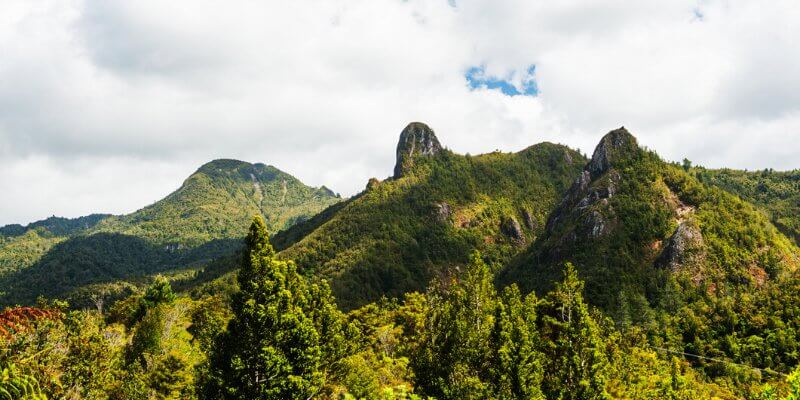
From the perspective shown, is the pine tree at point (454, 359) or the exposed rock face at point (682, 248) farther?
the exposed rock face at point (682, 248)

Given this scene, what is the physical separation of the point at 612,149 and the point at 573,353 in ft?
573

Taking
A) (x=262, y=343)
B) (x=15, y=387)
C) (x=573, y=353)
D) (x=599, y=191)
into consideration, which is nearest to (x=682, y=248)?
(x=599, y=191)

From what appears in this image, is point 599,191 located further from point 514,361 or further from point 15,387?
point 15,387

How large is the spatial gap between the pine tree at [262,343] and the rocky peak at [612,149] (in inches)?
7268

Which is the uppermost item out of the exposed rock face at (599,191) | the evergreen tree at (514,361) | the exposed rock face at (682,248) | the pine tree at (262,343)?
the exposed rock face at (599,191)

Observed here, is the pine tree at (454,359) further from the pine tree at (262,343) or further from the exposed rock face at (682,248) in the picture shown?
the exposed rock face at (682,248)

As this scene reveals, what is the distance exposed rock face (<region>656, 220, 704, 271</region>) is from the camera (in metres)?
136

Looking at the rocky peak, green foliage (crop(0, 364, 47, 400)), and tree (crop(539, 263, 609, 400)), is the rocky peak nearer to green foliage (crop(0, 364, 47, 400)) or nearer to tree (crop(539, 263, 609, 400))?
tree (crop(539, 263, 609, 400))

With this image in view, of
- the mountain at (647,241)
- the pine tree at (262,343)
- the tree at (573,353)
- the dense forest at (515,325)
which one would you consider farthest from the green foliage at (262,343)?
the mountain at (647,241)

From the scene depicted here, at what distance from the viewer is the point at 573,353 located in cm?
3897

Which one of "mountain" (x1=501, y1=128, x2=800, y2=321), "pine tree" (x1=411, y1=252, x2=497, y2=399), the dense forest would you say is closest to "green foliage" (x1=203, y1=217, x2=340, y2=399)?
the dense forest

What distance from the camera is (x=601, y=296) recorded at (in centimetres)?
13138

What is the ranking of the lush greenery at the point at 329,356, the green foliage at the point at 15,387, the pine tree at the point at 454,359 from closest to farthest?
the green foliage at the point at 15,387, the lush greenery at the point at 329,356, the pine tree at the point at 454,359

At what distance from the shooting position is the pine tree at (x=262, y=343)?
2909 cm
